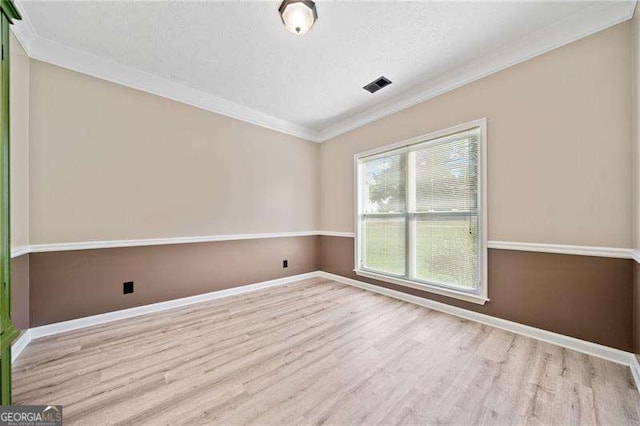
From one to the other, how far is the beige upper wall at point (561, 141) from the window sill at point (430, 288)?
661 mm

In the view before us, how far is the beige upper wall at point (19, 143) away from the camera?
1.82 m

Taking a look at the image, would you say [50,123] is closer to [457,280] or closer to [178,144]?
[178,144]

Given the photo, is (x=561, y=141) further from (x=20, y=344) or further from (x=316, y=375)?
(x=20, y=344)

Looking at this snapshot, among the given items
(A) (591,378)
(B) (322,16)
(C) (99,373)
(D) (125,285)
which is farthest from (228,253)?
(A) (591,378)

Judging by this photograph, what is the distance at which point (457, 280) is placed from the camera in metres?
2.62

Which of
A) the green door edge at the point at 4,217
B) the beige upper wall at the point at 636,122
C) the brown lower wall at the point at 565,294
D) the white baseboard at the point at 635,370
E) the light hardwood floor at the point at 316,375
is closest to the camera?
the green door edge at the point at 4,217

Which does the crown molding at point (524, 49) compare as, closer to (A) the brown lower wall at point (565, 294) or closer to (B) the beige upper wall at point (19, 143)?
(A) the brown lower wall at point (565, 294)

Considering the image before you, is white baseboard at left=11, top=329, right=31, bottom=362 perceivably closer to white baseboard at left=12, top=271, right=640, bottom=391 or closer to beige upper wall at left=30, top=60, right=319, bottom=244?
white baseboard at left=12, top=271, right=640, bottom=391

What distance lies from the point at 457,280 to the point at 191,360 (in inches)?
106

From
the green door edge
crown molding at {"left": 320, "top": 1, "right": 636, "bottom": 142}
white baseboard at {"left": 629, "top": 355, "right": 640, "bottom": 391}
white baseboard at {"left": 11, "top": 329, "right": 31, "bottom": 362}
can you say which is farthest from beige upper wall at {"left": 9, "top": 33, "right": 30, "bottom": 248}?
white baseboard at {"left": 629, "top": 355, "right": 640, "bottom": 391}

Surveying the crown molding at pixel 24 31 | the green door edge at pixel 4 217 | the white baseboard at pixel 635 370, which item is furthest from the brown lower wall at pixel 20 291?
the white baseboard at pixel 635 370

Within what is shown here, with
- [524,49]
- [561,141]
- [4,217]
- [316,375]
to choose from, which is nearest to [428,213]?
[561,141]

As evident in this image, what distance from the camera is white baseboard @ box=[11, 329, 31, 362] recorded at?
1786 mm

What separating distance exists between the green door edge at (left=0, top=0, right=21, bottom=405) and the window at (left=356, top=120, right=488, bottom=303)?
327 cm
